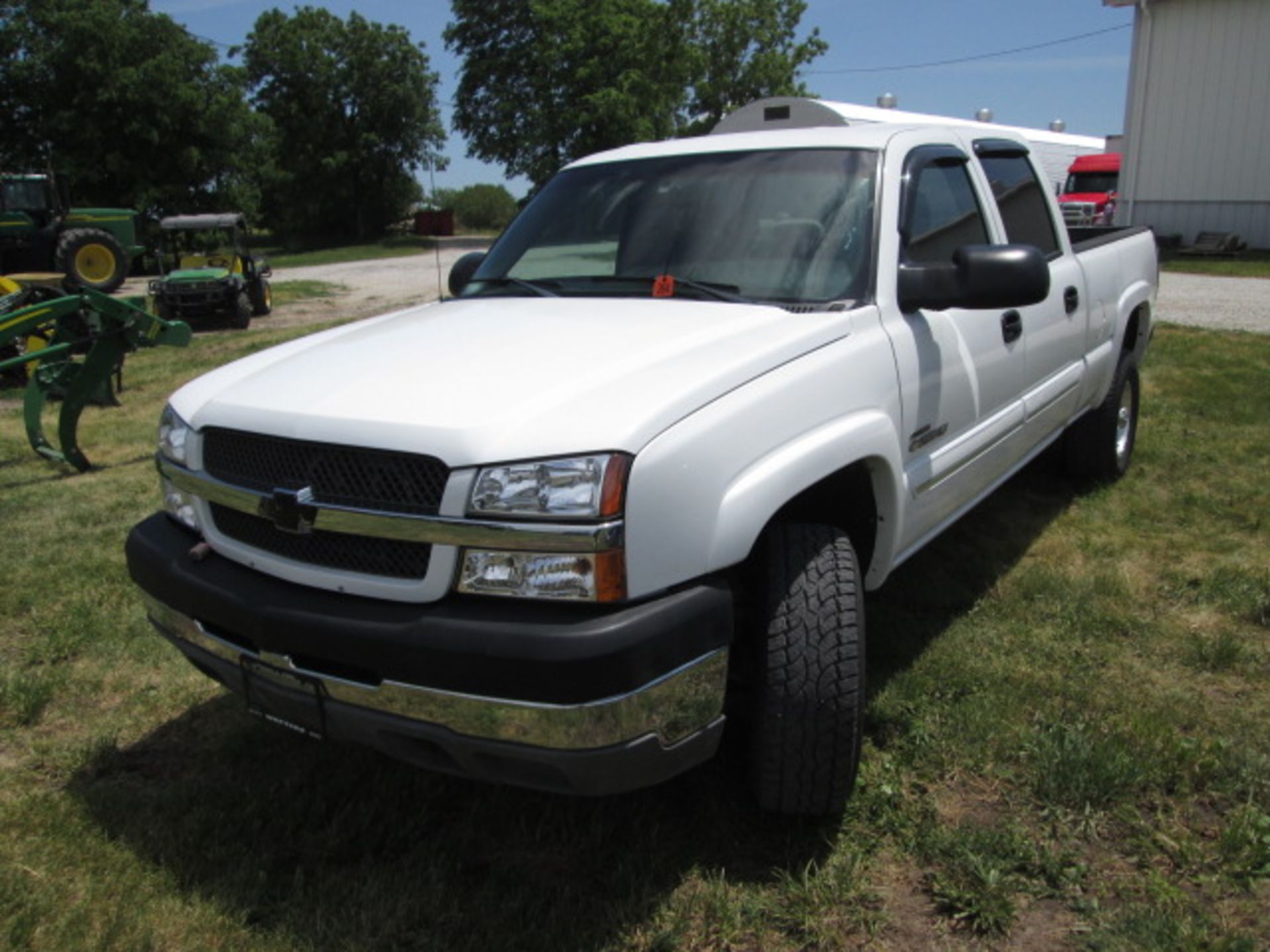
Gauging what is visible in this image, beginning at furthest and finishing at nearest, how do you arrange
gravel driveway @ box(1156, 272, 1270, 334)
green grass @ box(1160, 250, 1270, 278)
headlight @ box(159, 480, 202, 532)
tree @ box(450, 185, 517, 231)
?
tree @ box(450, 185, 517, 231) < green grass @ box(1160, 250, 1270, 278) < gravel driveway @ box(1156, 272, 1270, 334) < headlight @ box(159, 480, 202, 532)

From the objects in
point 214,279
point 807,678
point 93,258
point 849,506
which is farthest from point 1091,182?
point 807,678

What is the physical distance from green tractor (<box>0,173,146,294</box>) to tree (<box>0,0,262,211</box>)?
20.6m

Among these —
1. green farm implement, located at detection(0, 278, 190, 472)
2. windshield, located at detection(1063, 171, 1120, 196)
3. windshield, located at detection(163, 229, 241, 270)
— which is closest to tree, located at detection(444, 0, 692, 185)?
windshield, located at detection(1063, 171, 1120, 196)

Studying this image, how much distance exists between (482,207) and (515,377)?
168 ft

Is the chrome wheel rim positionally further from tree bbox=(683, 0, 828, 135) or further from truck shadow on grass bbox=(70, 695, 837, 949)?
tree bbox=(683, 0, 828, 135)

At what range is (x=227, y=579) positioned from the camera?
2.50m

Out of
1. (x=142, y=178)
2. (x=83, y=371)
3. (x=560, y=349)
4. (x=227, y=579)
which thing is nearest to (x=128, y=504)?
(x=83, y=371)

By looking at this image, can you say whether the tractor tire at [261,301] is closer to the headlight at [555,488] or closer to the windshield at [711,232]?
the windshield at [711,232]

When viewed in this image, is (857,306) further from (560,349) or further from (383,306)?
(383,306)

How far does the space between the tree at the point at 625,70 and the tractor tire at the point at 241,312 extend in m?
24.4

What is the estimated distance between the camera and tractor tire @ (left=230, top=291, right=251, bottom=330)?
14.9 m

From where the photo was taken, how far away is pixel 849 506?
2.98 metres

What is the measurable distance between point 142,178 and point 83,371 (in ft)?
117

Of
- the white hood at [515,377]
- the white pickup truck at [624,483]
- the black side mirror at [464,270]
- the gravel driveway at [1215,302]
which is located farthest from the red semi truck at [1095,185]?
the white hood at [515,377]
